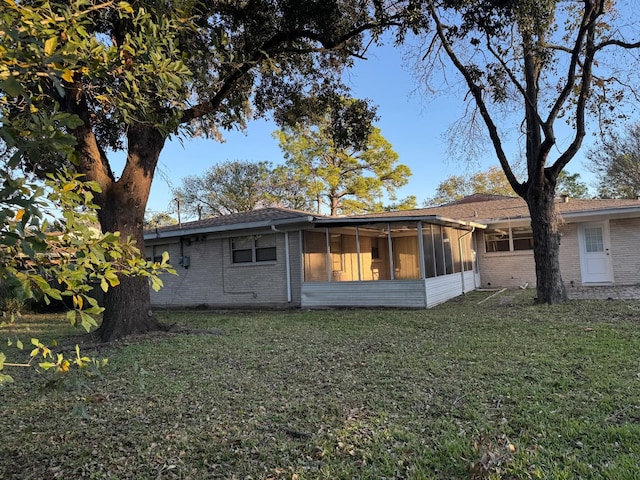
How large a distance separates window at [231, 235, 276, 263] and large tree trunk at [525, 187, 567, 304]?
7292mm

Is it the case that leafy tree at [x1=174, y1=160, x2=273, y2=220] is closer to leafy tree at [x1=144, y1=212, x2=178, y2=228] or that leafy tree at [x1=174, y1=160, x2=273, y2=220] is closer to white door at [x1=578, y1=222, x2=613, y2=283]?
leafy tree at [x1=144, y1=212, x2=178, y2=228]

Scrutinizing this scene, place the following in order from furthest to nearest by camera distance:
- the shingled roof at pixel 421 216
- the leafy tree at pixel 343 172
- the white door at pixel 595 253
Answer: the leafy tree at pixel 343 172, the white door at pixel 595 253, the shingled roof at pixel 421 216

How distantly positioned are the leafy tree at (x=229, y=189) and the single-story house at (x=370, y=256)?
61.5 feet

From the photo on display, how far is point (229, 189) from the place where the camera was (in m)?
34.9

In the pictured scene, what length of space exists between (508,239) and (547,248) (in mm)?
6330

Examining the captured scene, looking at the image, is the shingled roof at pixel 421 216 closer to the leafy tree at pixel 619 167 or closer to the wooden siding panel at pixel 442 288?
the wooden siding panel at pixel 442 288

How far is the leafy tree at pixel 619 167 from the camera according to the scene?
77.7ft

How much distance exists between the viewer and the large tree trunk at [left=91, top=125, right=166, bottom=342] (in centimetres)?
803

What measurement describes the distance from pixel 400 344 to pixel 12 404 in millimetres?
4981

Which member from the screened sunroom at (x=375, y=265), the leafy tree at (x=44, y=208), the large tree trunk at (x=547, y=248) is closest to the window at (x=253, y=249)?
the screened sunroom at (x=375, y=265)

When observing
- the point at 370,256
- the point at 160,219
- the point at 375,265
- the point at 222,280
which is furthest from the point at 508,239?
the point at 160,219

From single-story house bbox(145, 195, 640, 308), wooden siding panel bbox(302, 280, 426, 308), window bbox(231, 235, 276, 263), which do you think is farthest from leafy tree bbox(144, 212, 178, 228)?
wooden siding panel bbox(302, 280, 426, 308)

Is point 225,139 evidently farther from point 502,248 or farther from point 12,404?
point 502,248

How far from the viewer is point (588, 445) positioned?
9.80ft
